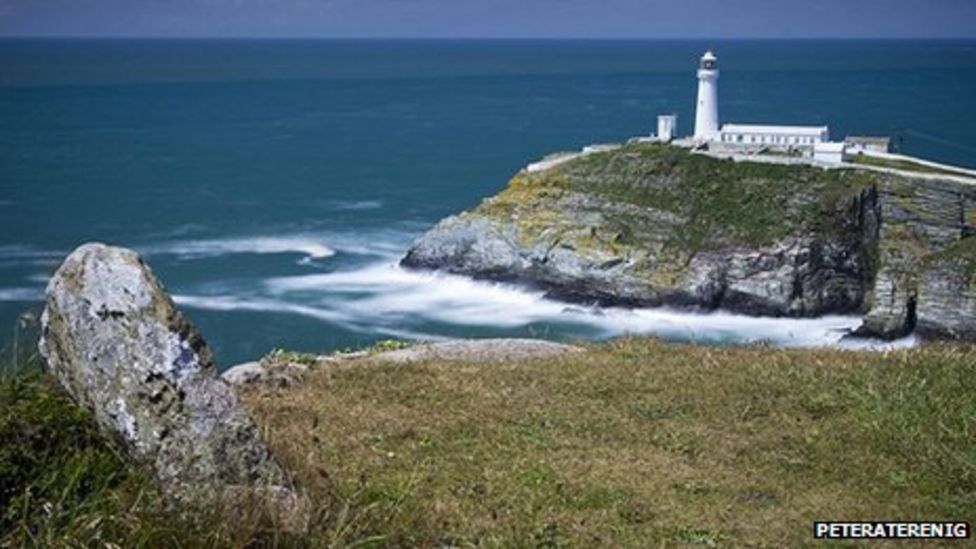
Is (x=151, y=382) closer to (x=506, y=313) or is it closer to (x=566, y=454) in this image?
(x=566, y=454)

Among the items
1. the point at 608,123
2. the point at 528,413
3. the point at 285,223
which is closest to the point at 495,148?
the point at 608,123

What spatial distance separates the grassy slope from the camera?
7242mm

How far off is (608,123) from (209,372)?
104m

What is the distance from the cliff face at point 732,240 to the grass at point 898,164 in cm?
272

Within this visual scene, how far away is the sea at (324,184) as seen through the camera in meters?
44.8

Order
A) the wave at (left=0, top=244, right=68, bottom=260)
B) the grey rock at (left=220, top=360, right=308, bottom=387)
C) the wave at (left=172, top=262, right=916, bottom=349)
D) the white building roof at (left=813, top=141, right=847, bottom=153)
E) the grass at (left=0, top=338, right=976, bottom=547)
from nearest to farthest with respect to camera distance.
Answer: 1. the grass at (left=0, top=338, right=976, bottom=547)
2. the grey rock at (left=220, top=360, right=308, bottom=387)
3. the wave at (left=172, top=262, right=916, bottom=349)
4. the wave at (left=0, top=244, right=68, bottom=260)
5. the white building roof at (left=813, top=141, right=847, bottom=153)

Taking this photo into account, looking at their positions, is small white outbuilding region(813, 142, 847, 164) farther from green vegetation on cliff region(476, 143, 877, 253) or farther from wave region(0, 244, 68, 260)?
wave region(0, 244, 68, 260)

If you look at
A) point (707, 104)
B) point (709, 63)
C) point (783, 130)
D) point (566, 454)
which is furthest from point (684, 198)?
point (566, 454)

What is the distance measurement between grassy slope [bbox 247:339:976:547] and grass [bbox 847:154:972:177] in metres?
42.9

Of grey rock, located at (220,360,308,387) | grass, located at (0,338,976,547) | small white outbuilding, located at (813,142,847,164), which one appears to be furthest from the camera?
small white outbuilding, located at (813,142,847,164)

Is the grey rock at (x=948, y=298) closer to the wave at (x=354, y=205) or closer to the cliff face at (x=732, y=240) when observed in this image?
the cliff face at (x=732, y=240)

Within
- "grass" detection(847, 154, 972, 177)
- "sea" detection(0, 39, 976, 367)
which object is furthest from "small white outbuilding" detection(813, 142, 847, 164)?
"sea" detection(0, 39, 976, 367)

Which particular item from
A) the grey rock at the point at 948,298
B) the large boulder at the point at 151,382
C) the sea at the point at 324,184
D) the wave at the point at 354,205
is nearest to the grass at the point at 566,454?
the large boulder at the point at 151,382

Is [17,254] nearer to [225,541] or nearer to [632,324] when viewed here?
[632,324]
